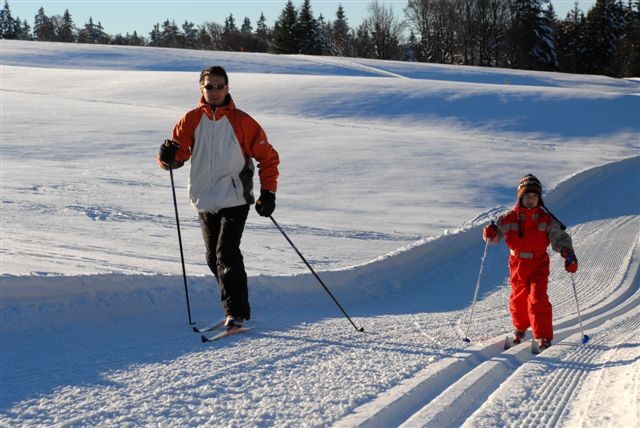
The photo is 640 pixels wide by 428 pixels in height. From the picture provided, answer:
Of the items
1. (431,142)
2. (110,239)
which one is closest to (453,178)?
(431,142)

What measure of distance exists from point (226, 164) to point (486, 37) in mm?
61970

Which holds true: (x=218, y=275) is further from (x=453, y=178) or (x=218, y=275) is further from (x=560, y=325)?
(x=453, y=178)

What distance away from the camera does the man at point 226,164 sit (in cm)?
521

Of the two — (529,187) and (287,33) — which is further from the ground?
(287,33)

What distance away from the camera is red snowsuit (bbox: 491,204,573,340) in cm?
561

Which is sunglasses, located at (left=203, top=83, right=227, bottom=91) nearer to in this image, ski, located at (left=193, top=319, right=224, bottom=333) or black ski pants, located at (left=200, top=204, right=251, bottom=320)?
black ski pants, located at (left=200, top=204, right=251, bottom=320)

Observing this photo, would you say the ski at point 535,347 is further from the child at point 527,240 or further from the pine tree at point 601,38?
the pine tree at point 601,38

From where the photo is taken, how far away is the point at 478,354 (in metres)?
4.99

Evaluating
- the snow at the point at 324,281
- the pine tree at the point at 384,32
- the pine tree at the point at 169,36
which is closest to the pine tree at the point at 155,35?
the pine tree at the point at 169,36

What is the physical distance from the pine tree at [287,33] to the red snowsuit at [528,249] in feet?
183

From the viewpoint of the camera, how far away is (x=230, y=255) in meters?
5.22

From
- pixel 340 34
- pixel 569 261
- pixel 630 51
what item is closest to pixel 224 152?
pixel 569 261

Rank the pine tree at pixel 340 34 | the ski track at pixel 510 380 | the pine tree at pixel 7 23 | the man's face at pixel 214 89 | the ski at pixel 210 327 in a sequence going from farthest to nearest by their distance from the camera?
the pine tree at pixel 7 23 < the pine tree at pixel 340 34 < the ski at pixel 210 327 < the man's face at pixel 214 89 < the ski track at pixel 510 380

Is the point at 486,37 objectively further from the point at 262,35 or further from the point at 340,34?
the point at 262,35
